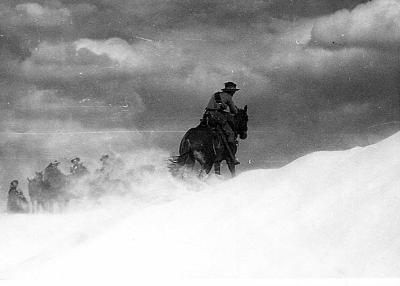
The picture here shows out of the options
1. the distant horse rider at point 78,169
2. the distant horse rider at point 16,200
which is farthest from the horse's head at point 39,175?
the distant horse rider at point 78,169

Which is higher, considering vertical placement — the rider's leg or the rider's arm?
the rider's arm

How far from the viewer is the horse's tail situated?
941 centimetres

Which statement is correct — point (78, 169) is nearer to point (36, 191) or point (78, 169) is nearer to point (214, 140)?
point (36, 191)

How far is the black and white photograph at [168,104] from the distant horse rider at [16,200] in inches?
0.7

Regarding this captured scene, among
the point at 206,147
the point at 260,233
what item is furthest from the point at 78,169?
the point at 260,233

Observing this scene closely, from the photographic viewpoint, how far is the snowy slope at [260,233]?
5.87 meters

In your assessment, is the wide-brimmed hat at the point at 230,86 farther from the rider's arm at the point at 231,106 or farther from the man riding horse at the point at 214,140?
the man riding horse at the point at 214,140

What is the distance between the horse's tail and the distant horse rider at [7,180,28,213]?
6.90 feet

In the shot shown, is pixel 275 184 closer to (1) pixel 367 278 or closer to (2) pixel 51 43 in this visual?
(1) pixel 367 278

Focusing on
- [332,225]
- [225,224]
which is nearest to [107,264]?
[225,224]

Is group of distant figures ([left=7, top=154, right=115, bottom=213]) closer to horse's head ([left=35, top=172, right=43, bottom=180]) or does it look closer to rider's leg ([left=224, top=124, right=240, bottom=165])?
horse's head ([left=35, top=172, right=43, bottom=180])

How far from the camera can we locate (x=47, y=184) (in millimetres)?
8664

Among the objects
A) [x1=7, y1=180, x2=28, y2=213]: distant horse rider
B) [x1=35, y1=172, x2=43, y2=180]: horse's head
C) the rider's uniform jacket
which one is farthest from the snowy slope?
the rider's uniform jacket

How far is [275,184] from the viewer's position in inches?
287
